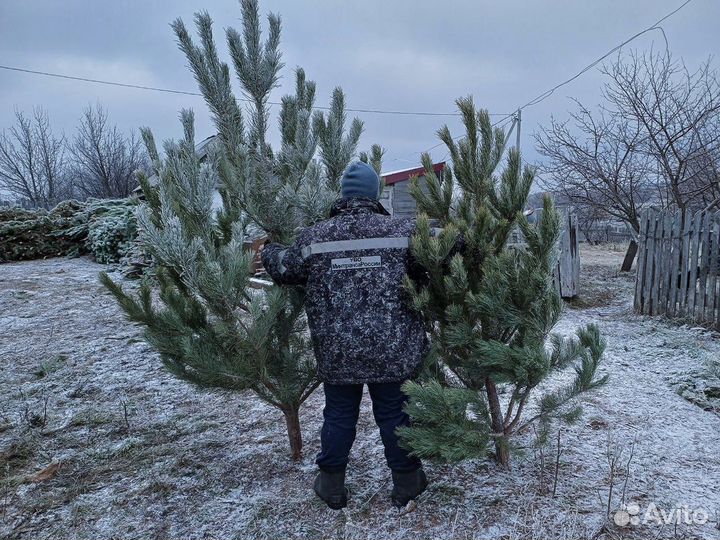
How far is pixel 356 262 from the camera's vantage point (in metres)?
2.33

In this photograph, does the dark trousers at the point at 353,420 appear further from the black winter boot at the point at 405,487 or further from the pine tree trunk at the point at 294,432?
the pine tree trunk at the point at 294,432

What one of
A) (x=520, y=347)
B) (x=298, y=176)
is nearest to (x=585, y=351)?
(x=520, y=347)

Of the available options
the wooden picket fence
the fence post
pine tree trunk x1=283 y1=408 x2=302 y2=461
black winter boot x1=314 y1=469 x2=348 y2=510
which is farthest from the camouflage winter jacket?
the fence post

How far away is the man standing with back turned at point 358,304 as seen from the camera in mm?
2332

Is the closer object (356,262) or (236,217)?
(356,262)

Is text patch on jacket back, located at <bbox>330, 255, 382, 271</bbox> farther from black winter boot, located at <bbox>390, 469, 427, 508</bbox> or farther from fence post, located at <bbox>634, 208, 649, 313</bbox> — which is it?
fence post, located at <bbox>634, 208, 649, 313</bbox>

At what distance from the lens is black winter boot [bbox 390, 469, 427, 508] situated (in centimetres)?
257

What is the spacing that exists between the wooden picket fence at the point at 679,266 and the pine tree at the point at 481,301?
15.3 ft

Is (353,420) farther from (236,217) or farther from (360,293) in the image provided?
(236,217)

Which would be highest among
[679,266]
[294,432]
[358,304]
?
[358,304]

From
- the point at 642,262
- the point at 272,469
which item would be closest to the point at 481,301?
the point at 272,469

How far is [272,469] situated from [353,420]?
0.89m

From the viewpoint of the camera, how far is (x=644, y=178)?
9.93 m

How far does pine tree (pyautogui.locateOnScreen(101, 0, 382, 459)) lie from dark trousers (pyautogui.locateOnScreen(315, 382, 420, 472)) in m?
0.38
